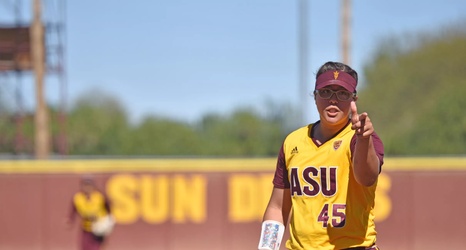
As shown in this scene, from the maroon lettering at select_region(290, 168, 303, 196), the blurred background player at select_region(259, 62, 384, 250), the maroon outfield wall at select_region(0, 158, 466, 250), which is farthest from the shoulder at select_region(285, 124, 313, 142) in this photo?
the maroon outfield wall at select_region(0, 158, 466, 250)

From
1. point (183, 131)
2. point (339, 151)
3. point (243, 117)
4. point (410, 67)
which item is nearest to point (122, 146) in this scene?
point (183, 131)

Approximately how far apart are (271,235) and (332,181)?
534 mm

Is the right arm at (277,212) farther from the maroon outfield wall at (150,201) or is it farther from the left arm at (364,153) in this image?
the maroon outfield wall at (150,201)

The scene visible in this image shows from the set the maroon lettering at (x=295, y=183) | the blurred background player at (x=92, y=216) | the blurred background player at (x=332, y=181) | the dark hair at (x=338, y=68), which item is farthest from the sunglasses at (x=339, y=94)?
the blurred background player at (x=92, y=216)

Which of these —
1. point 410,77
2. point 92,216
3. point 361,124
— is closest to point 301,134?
point 361,124

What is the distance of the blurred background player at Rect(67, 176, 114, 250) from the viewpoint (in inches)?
552

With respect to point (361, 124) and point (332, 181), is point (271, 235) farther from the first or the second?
point (361, 124)

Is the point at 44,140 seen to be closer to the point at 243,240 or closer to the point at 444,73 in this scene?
the point at 243,240

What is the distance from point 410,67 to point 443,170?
27.3 m

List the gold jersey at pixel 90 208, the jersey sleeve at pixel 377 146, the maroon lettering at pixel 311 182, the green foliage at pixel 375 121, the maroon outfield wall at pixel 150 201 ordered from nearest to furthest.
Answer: the jersey sleeve at pixel 377 146
the maroon lettering at pixel 311 182
the gold jersey at pixel 90 208
the maroon outfield wall at pixel 150 201
the green foliage at pixel 375 121

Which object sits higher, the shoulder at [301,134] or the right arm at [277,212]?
the shoulder at [301,134]

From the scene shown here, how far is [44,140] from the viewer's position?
802 inches

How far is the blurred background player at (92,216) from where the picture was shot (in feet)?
46.0

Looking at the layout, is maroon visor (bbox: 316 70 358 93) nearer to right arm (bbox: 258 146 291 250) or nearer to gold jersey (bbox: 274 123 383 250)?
gold jersey (bbox: 274 123 383 250)
